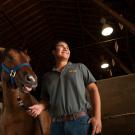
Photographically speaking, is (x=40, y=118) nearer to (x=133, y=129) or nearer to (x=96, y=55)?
(x=133, y=129)

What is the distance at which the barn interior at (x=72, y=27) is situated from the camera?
8555 millimetres

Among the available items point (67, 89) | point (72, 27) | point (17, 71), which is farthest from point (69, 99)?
point (72, 27)

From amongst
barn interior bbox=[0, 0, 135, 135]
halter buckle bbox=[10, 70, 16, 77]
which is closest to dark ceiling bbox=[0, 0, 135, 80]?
barn interior bbox=[0, 0, 135, 135]

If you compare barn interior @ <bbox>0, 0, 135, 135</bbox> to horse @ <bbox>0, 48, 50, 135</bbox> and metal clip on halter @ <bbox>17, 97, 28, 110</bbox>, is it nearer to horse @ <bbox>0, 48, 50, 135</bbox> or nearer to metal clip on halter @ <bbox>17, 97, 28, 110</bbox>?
horse @ <bbox>0, 48, 50, 135</bbox>

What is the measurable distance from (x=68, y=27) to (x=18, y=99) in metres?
8.91

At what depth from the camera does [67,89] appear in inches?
93.6

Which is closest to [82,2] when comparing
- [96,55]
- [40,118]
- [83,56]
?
[96,55]

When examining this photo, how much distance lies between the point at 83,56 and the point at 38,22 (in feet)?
10.6

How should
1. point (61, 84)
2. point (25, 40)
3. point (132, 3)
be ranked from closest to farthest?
point (61, 84), point (132, 3), point (25, 40)

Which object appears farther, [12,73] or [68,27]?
[68,27]

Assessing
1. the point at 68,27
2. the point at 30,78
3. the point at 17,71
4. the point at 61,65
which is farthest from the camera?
the point at 68,27

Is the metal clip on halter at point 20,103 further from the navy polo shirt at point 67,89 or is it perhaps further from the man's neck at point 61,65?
the man's neck at point 61,65

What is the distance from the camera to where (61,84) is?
2.43 metres

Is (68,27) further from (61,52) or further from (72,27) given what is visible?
(61,52)
